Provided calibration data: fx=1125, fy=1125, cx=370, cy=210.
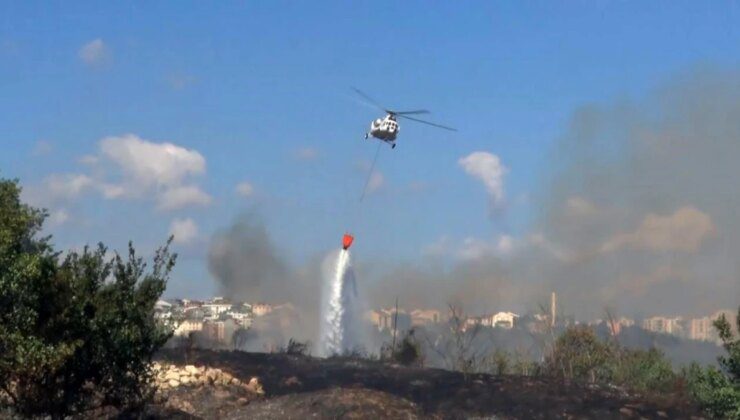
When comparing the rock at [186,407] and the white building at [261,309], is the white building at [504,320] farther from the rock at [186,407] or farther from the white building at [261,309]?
the rock at [186,407]

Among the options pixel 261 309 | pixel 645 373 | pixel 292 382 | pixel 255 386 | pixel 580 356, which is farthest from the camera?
pixel 261 309

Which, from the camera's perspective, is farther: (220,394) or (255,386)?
(255,386)

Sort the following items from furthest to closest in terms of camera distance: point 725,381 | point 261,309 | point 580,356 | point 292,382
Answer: point 261,309
point 580,356
point 292,382
point 725,381

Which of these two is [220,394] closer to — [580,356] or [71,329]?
[71,329]

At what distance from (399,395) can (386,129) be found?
611 inches

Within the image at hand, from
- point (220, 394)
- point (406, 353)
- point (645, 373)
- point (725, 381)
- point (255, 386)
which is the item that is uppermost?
point (406, 353)

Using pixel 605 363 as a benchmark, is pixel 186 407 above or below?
below

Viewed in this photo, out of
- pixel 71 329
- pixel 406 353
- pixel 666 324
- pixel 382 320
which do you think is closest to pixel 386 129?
pixel 406 353

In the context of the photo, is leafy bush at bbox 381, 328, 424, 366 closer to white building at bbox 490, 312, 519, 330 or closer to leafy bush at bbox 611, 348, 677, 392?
leafy bush at bbox 611, 348, 677, 392

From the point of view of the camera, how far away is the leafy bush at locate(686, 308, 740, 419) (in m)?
28.2

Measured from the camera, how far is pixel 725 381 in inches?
1140

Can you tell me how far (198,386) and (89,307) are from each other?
13.4 metres

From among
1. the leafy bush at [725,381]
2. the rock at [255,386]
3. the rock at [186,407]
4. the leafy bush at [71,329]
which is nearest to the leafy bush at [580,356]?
the leafy bush at [725,381]

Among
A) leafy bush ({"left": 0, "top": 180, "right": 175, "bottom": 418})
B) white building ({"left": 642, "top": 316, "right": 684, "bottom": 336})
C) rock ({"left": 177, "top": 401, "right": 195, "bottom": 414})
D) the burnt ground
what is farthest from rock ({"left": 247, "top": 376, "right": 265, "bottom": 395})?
white building ({"left": 642, "top": 316, "right": 684, "bottom": 336})
